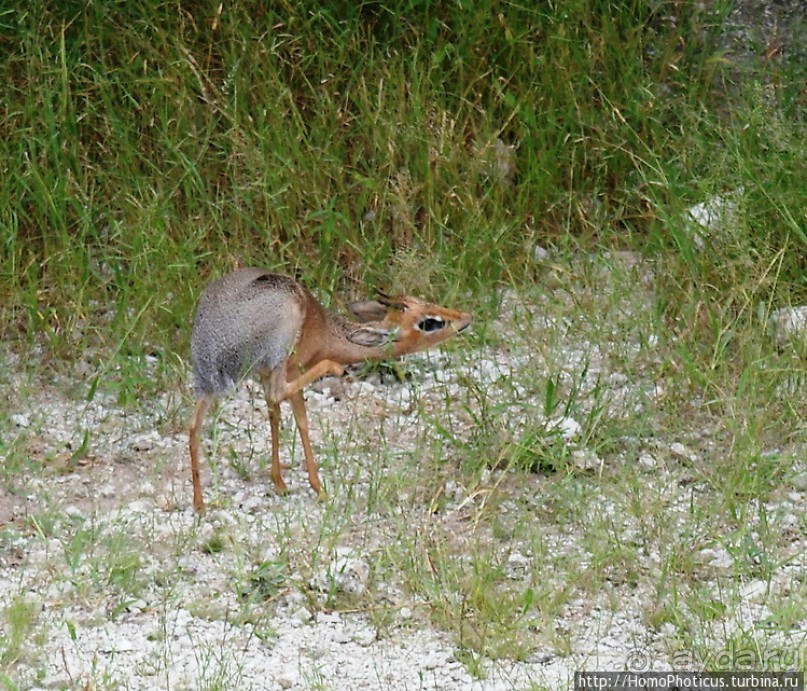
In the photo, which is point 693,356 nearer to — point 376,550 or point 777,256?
point 777,256

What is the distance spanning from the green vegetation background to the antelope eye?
2.59 ft

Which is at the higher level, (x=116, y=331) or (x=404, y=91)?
(x=404, y=91)

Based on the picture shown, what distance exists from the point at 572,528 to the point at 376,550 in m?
0.63

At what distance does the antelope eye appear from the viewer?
5.67 metres

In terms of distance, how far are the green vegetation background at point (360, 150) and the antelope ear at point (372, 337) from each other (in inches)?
32.1

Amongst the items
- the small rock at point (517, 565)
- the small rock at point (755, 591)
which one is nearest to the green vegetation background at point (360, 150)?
the small rock at point (517, 565)

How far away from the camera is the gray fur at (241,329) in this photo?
5.32 m

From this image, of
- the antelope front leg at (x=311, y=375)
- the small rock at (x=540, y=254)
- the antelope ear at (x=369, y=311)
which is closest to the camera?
the antelope front leg at (x=311, y=375)

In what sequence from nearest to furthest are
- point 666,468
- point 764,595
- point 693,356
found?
point 764,595 < point 666,468 < point 693,356

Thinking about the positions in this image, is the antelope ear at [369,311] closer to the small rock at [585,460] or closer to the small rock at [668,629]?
the small rock at [585,460]

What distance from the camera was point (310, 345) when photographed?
557 centimetres

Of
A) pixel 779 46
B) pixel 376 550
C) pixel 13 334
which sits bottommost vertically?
pixel 13 334

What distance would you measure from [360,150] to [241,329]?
191 cm

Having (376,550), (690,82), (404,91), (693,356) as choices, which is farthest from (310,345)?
(690,82)
